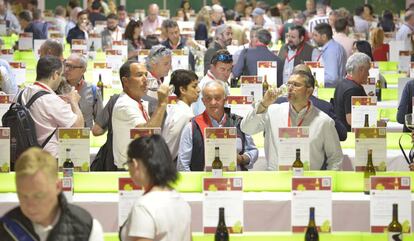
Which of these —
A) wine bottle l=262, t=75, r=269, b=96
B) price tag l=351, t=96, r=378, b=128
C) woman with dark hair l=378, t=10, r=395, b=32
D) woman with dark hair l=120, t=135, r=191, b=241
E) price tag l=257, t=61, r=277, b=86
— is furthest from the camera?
woman with dark hair l=378, t=10, r=395, b=32

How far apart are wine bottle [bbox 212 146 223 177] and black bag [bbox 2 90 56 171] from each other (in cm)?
117

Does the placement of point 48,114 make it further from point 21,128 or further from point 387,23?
point 387,23

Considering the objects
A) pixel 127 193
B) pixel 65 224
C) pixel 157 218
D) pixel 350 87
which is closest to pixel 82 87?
pixel 350 87

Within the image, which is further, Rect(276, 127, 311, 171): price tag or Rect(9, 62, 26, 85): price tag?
Rect(9, 62, 26, 85): price tag

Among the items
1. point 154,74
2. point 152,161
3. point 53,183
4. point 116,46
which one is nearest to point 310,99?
point 154,74

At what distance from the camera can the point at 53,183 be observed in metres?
4.53

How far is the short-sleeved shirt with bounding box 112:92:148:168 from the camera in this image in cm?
768

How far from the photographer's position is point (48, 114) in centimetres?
778

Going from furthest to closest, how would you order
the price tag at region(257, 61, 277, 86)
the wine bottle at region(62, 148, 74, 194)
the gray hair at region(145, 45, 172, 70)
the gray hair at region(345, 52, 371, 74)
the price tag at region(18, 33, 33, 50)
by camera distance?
1. the price tag at region(18, 33, 33, 50)
2. the price tag at region(257, 61, 277, 86)
3. the gray hair at region(345, 52, 371, 74)
4. the gray hair at region(145, 45, 172, 70)
5. the wine bottle at region(62, 148, 74, 194)

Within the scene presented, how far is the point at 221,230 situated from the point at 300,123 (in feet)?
6.10

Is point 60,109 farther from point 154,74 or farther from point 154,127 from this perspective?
point 154,74

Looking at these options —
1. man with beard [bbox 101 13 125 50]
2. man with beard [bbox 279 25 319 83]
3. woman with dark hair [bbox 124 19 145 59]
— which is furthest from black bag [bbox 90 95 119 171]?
man with beard [bbox 101 13 125 50]

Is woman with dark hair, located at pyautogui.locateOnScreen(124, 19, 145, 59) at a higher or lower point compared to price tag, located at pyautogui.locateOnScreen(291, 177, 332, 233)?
higher

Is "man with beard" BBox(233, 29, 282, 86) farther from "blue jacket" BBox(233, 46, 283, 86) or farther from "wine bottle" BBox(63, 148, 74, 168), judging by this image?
"wine bottle" BBox(63, 148, 74, 168)
